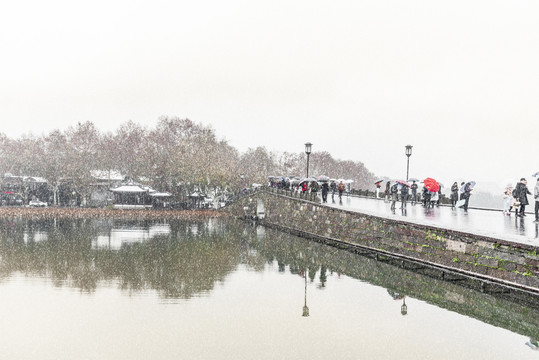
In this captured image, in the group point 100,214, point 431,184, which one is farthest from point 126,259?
point 100,214

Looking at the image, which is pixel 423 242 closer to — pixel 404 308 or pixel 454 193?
pixel 404 308

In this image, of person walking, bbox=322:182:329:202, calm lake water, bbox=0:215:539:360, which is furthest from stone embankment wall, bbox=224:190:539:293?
person walking, bbox=322:182:329:202

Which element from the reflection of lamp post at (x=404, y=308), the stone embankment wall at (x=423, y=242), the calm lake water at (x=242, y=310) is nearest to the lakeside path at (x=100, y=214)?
the stone embankment wall at (x=423, y=242)

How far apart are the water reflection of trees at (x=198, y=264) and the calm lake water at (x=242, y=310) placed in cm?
8

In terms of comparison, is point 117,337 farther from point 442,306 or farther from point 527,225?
point 527,225

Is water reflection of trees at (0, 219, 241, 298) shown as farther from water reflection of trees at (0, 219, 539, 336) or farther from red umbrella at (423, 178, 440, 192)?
red umbrella at (423, 178, 440, 192)

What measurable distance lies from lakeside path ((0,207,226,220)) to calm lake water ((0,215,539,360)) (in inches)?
1052

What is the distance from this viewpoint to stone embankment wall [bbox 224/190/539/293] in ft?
52.2

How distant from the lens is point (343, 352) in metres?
11.5

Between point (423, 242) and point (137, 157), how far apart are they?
52.0 meters

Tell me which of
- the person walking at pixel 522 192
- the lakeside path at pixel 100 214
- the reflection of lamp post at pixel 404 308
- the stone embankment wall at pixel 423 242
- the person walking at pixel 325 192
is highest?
the person walking at pixel 522 192

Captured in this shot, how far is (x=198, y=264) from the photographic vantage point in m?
24.3

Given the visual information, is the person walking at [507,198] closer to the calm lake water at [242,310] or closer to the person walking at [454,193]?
the person walking at [454,193]

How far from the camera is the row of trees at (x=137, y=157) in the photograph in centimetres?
6297
